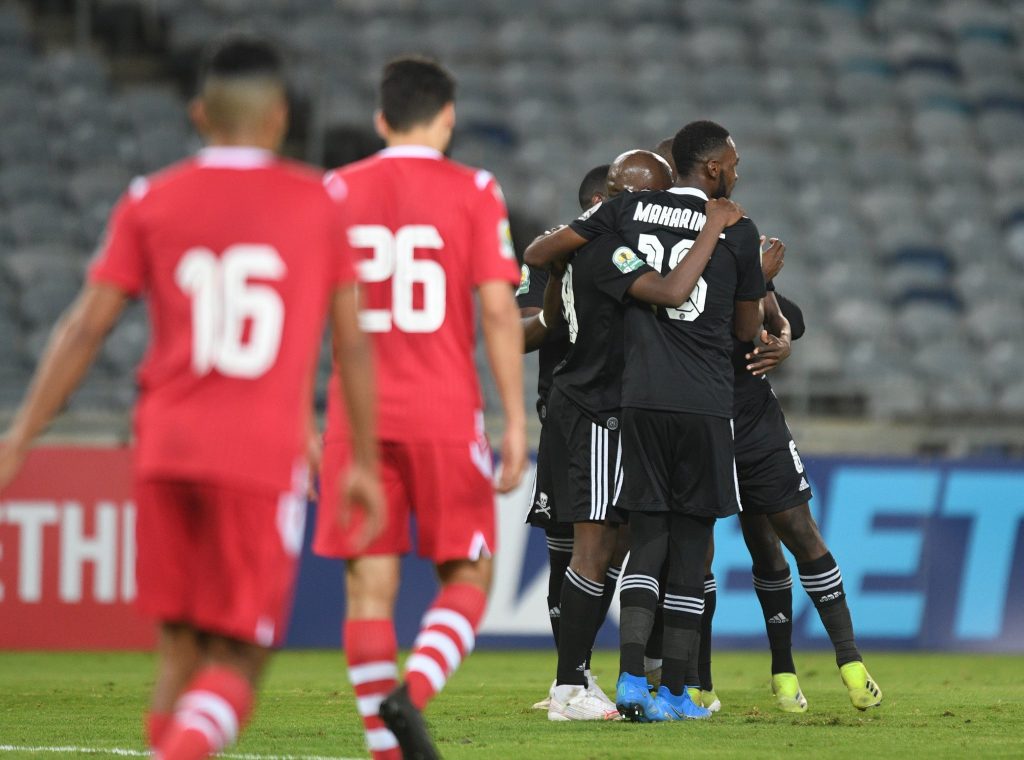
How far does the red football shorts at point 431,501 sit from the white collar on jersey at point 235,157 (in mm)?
1150

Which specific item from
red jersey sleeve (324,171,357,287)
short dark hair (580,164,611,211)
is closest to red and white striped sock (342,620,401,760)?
red jersey sleeve (324,171,357,287)

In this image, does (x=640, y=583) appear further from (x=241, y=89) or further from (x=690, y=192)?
(x=241, y=89)

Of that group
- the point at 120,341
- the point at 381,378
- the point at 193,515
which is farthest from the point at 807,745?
the point at 120,341

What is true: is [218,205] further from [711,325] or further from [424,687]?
[711,325]

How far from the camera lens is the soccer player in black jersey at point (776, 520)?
6.48 meters

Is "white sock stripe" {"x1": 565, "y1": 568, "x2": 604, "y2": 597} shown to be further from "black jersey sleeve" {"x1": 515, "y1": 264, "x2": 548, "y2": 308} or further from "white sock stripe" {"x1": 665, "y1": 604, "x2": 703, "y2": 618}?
"black jersey sleeve" {"x1": 515, "y1": 264, "x2": 548, "y2": 308}

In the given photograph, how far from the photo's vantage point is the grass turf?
5254 mm

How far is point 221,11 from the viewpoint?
16.6m

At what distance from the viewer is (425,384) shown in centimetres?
431

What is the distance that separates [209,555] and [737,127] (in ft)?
47.0

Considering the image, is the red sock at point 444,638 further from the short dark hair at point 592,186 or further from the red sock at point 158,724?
the short dark hair at point 592,186

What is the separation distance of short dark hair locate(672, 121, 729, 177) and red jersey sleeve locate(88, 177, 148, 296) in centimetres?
312

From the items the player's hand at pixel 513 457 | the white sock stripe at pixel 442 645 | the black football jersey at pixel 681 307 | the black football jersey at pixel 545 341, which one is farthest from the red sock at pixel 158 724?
the black football jersey at pixel 545 341

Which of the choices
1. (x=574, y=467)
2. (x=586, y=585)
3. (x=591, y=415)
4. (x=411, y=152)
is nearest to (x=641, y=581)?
(x=586, y=585)
